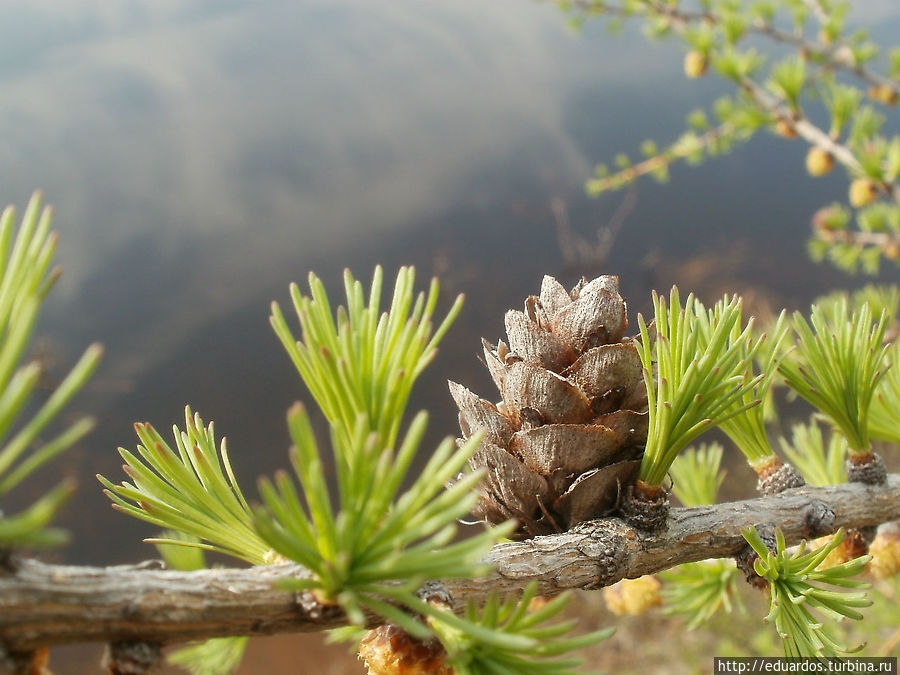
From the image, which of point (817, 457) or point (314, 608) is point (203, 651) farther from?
point (817, 457)

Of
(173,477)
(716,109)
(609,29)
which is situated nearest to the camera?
(173,477)

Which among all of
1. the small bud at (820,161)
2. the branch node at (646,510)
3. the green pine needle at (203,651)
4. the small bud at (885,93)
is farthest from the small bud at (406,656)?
the small bud at (885,93)

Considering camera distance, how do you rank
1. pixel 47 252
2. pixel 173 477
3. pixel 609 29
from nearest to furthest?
1. pixel 47 252
2. pixel 173 477
3. pixel 609 29

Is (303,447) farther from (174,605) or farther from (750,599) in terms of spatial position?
(750,599)

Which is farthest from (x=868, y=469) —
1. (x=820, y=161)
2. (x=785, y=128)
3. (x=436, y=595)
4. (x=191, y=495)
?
(x=820, y=161)

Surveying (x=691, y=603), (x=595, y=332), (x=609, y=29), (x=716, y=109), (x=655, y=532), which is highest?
(x=609, y=29)

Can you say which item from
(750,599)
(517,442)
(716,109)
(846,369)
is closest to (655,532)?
(517,442)

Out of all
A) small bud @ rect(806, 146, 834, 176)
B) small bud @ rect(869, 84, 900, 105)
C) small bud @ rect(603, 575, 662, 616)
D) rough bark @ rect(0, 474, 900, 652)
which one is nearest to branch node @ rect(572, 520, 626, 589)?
rough bark @ rect(0, 474, 900, 652)
